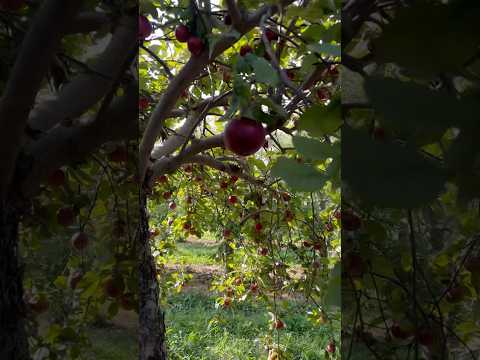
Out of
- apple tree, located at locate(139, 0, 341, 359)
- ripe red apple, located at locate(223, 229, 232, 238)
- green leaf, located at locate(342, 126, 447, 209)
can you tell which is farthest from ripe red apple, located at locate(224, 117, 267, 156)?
ripe red apple, located at locate(223, 229, 232, 238)

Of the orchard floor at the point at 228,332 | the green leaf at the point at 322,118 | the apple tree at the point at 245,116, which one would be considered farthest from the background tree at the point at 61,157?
the orchard floor at the point at 228,332

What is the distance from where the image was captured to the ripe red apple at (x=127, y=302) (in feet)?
2.33

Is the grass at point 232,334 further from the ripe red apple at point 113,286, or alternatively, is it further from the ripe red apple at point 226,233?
the ripe red apple at point 113,286

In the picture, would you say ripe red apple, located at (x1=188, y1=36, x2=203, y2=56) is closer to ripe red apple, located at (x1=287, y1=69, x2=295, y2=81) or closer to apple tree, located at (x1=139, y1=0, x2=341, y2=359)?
apple tree, located at (x1=139, y1=0, x2=341, y2=359)

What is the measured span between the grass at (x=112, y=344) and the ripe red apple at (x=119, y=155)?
233 millimetres

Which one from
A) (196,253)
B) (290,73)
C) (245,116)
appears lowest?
(245,116)

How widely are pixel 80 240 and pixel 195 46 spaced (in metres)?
0.40

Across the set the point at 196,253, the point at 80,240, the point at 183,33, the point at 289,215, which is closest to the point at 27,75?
the point at 80,240

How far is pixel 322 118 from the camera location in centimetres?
45

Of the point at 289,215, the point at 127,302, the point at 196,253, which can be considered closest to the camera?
the point at 127,302

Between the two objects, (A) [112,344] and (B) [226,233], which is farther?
(B) [226,233]

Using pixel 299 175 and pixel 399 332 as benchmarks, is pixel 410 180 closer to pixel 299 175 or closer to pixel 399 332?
pixel 299 175

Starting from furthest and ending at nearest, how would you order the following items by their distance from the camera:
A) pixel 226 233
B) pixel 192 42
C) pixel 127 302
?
1. pixel 226 233
2. pixel 192 42
3. pixel 127 302

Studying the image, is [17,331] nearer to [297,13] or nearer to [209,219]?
[297,13]
